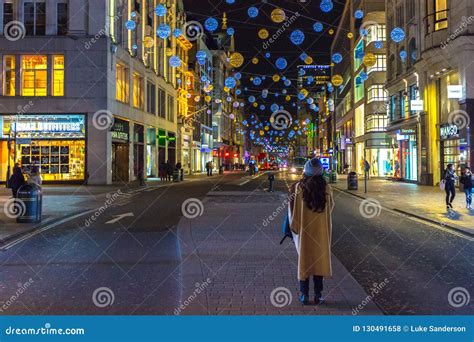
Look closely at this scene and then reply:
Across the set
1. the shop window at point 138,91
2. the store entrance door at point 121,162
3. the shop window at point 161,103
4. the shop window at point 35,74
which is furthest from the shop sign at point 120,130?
the shop window at point 161,103

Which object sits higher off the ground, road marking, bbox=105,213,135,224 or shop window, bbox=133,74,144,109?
shop window, bbox=133,74,144,109

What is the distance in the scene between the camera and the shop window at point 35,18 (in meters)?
35.6

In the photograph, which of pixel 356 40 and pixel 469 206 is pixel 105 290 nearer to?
pixel 469 206

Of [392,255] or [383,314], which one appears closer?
[383,314]

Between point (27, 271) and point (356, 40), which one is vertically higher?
point (356, 40)

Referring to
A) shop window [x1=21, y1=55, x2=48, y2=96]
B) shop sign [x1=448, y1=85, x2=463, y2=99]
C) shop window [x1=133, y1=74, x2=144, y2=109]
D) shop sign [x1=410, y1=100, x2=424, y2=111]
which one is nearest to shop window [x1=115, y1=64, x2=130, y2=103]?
shop window [x1=133, y1=74, x2=144, y2=109]

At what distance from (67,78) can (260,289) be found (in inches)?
1265

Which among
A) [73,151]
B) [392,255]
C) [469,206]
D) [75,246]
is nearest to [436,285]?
[392,255]

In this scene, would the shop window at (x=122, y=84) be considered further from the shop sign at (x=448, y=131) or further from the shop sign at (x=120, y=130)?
the shop sign at (x=448, y=131)

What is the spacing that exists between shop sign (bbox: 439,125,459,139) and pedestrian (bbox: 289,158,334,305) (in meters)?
25.7

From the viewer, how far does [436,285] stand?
7348mm

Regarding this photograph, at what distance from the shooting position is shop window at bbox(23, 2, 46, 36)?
117 ft

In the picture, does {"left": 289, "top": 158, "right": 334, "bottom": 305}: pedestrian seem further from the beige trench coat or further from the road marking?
the road marking

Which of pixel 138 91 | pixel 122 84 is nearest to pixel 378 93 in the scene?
pixel 138 91
